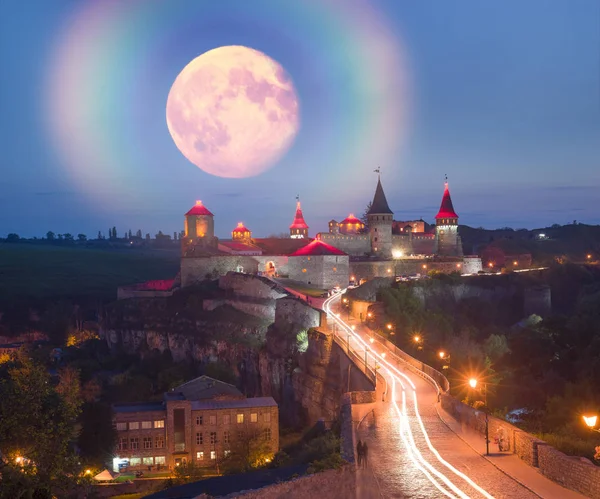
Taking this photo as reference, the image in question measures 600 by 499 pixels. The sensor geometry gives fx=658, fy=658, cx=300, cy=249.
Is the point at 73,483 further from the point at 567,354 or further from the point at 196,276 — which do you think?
the point at 196,276

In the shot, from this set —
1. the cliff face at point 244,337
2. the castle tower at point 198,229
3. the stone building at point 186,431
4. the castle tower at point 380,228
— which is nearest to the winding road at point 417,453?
the cliff face at point 244,337

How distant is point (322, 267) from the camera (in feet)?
174

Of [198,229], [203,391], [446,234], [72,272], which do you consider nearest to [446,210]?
[446,234]

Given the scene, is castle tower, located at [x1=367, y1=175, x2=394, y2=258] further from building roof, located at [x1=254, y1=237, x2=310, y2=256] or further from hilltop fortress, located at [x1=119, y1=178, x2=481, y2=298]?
building roof, located at [x1=254, y1=237, x2=310, y2=256]

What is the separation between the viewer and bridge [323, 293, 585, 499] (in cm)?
1466

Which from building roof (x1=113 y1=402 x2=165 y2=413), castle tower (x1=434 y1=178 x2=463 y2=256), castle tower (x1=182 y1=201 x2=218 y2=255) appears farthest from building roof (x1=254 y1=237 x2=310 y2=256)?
building roof (x1=113 y1=402 x2=165 y2=413)

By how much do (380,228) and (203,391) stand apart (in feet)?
93.8

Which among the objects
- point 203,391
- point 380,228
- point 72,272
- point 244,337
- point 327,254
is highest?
point 380,228

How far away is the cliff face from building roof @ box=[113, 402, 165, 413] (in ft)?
24.5

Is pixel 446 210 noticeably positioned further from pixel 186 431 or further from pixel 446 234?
pixel 186 431

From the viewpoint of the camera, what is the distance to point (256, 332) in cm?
4669

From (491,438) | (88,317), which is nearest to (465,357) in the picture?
(491,438)

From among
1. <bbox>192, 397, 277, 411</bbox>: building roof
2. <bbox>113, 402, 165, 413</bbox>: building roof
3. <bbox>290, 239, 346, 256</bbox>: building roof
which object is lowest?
<bbox>113, 402, 165, 413</bbox>: building roof

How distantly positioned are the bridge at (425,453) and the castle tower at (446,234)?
3780 centimetres
